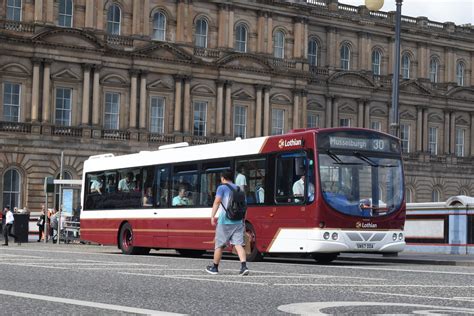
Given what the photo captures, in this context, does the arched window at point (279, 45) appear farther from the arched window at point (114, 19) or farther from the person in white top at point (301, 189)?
the person in white top at point (301, 189)

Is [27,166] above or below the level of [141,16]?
below

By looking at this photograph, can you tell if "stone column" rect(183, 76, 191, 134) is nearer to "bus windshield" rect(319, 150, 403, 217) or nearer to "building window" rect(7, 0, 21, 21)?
"building window" rect(7, 0, 21, 21)

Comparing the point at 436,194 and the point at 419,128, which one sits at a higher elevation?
the point at 419,128

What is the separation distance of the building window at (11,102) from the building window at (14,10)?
346 cm

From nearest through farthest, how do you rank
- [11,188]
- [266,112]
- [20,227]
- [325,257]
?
1. [325,257]
2. [20,227]
3. [11,188]
4. [266,112]

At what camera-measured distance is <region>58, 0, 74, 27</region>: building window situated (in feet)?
190

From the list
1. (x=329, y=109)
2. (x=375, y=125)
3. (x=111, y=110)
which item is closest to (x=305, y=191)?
(x=111, y=110)

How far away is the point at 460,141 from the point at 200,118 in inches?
982

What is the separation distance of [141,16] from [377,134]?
37.7 metres

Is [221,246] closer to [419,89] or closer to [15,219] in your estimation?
[15,219]

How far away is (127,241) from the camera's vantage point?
102 feet

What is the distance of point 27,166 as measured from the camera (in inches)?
2210

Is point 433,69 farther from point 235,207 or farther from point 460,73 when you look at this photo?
point 235,207

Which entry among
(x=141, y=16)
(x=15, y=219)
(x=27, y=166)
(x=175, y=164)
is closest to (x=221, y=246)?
(x=175, y=164)
